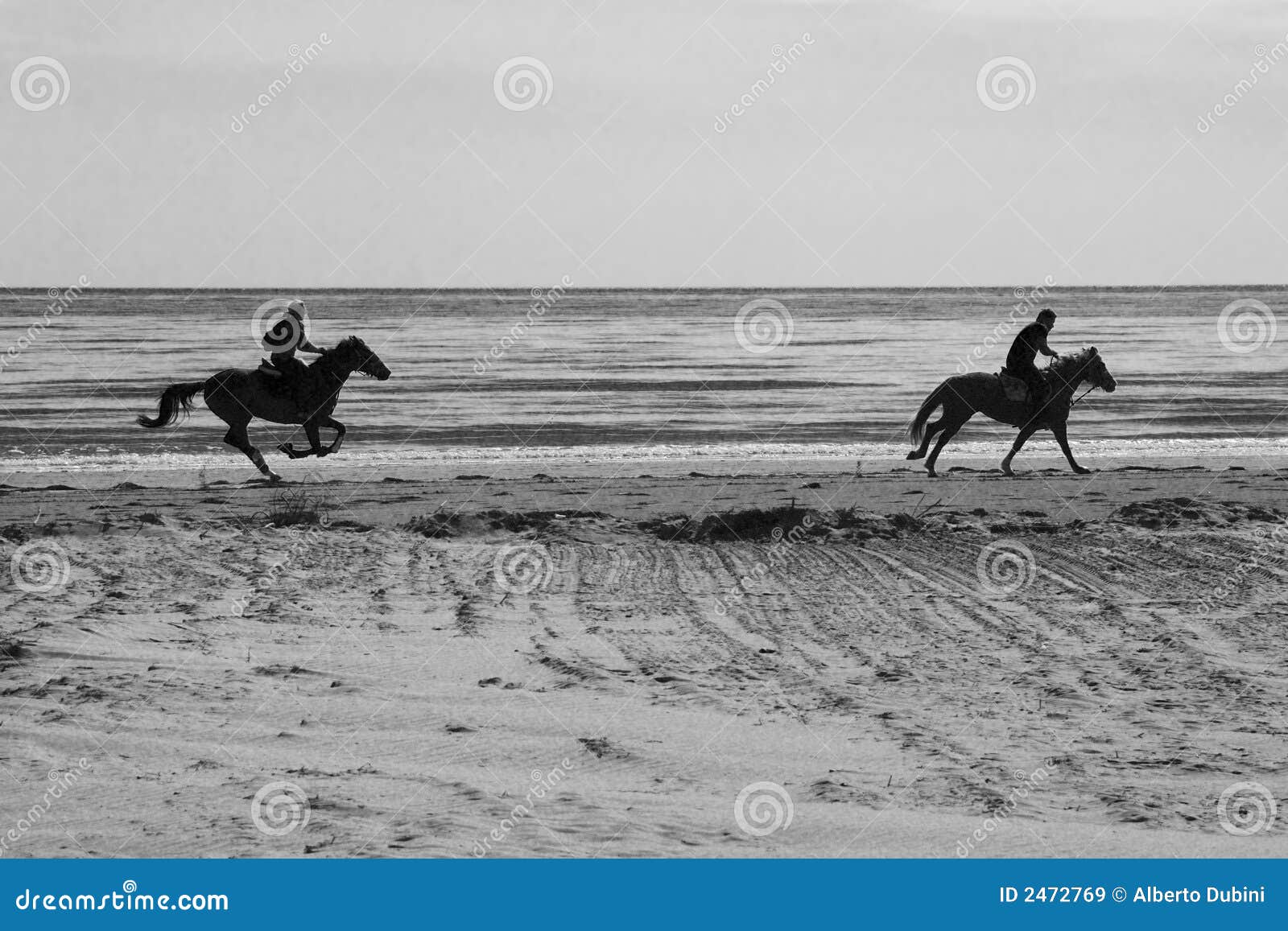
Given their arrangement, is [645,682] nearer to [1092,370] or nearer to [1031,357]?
[1031,357]

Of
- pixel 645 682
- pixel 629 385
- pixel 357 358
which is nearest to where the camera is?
pixel 645 682

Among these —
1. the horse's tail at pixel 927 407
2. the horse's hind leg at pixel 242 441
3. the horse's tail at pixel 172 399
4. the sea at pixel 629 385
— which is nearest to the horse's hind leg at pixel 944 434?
the horse's tail at pixel 927 407

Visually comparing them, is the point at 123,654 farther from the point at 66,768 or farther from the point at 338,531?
the point at 338,531

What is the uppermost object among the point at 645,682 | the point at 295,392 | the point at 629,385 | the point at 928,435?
the point at 629,385

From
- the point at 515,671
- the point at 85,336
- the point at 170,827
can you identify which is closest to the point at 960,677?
the point at 515,671

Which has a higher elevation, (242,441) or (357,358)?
(357,358)

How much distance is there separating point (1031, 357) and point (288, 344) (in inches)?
310

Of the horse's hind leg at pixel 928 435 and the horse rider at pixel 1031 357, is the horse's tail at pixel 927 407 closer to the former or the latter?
the horse's hind leg at pixel 928 435

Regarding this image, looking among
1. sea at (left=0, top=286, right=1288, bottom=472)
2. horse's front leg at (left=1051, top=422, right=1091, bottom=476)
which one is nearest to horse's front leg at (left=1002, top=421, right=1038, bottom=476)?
horse's front leg at (left=1051, top=422, right=1091, bottom=476)

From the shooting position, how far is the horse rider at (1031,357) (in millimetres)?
14156

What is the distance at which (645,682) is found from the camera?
7055mm

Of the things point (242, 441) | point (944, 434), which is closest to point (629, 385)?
point (944, 434)

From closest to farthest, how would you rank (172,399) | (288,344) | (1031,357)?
(288,344) → (172,399) → (1031,357)

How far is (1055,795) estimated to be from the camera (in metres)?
5.52
